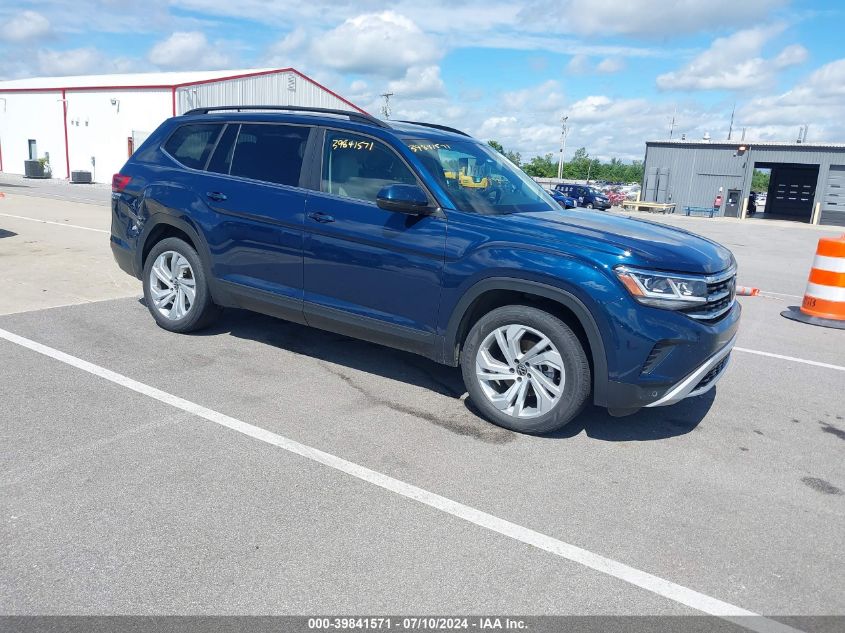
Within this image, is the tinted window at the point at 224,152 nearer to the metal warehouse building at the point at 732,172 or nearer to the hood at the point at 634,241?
the hood at the point at 634,241

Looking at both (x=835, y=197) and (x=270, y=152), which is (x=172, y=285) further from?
(x=835, y=197)

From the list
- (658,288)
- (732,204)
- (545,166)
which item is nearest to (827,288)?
(658,288)

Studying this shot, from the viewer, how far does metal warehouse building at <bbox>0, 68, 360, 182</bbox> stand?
33969 mm

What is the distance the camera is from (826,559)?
123 inches

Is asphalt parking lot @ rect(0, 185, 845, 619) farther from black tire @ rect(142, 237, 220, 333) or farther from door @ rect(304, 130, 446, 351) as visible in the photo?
door @ rect(304, 130, 446, 351)

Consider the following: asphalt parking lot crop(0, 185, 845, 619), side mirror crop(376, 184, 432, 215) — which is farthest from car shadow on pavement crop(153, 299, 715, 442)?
side mirror crop(376, 184, 432, 215)

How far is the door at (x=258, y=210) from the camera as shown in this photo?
5156 mm

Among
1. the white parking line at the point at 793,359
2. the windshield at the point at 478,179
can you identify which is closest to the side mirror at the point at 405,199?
the windshield at the point at 478,179

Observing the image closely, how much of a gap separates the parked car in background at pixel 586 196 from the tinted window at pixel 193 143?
31672 millimetres

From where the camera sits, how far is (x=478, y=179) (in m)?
5.04

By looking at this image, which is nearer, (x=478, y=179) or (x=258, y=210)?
(x=478, y=179)

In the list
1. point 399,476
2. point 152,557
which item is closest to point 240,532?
point 152,557

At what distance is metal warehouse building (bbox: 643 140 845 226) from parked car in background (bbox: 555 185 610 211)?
21.1ft

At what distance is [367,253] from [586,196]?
109 ft
